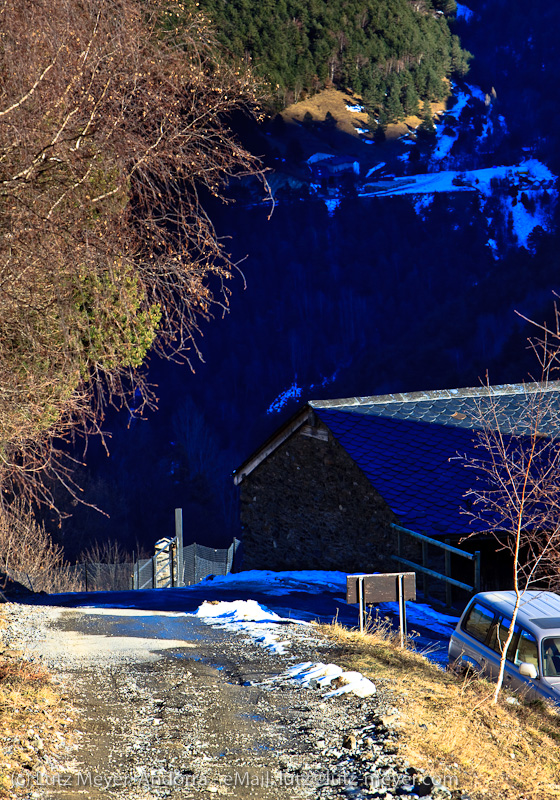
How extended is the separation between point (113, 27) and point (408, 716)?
20.7 feet

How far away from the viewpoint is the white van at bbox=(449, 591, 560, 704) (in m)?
8.95

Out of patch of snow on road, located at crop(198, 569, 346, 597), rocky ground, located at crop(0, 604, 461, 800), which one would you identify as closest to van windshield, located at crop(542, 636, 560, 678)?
rocky ground, located at crop(0, 604, 461, 800)

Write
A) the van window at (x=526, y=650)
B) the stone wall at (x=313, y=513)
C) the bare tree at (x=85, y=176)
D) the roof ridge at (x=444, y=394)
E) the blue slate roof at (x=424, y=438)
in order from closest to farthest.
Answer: the bare tree at (x=85, y=176) < the van window at (x=526, y=650) < the blue slate roof at (x=424, y=438) < the stone wall at (x=313, y=513) < the roof ridge at (x=444, y=394)

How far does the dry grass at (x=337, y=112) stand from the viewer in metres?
98.8

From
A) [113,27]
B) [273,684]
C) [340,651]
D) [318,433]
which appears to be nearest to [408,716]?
[273,684]

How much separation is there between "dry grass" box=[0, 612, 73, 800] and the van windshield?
5.33 metres

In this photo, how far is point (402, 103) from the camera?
343ft

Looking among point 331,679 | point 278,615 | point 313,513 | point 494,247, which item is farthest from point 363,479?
point 494,247

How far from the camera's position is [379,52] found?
102250 mm

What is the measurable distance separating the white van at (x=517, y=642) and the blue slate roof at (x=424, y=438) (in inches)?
198

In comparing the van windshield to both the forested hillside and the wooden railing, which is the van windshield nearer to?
the wooden railing

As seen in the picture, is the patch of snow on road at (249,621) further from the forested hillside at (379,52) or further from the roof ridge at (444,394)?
the forested hillside at (379,52)

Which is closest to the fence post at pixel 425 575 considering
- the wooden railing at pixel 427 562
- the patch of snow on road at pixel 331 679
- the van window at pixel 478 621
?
the wooden railing at pixel 427 562

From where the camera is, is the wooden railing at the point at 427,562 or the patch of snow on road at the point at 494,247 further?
the patch of snow on road at the point at 494,247
